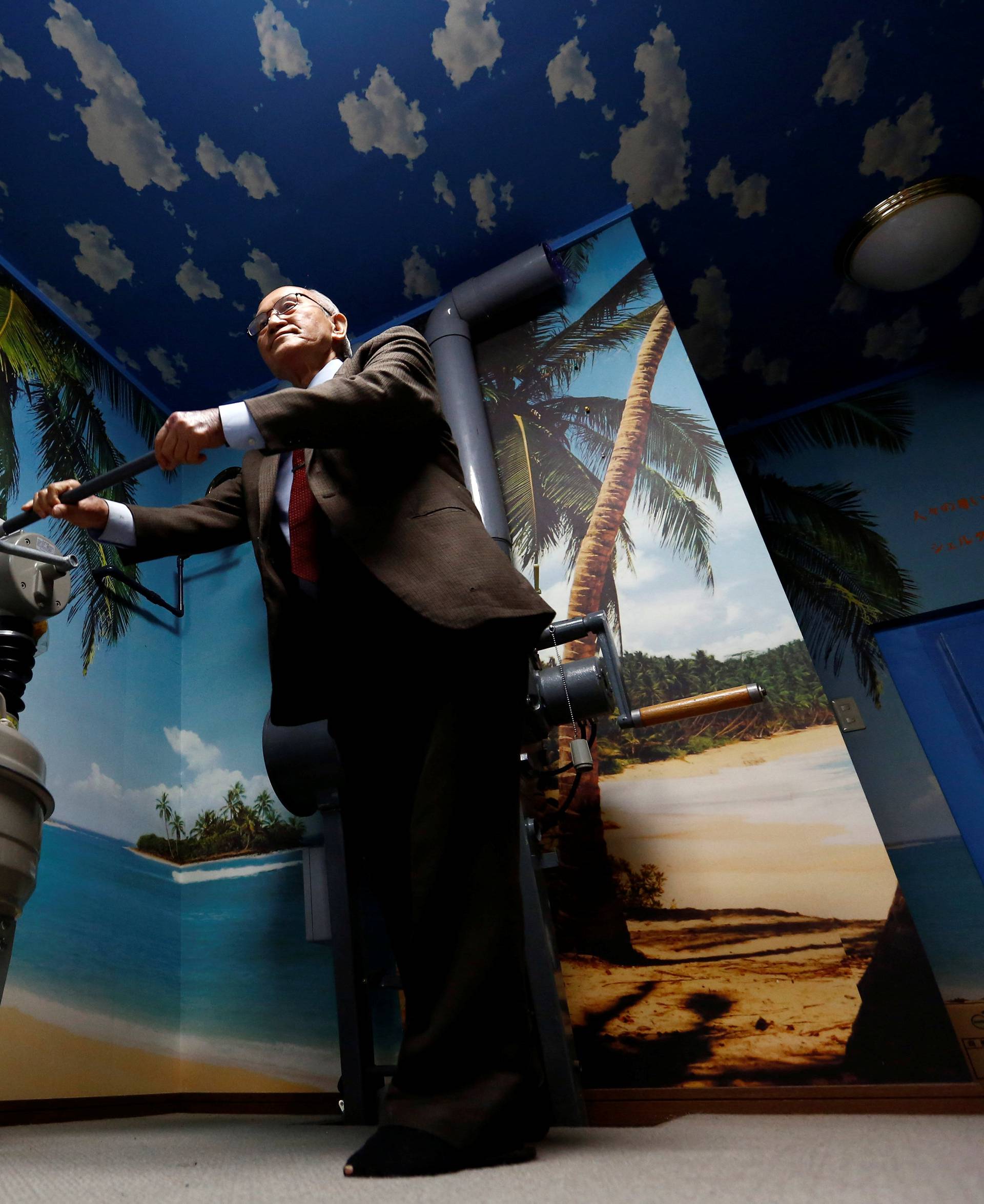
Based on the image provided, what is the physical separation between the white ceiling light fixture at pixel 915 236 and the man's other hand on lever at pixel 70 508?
3.06 meters

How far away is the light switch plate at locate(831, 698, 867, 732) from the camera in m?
3.02

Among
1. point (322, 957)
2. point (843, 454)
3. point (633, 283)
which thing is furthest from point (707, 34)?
point (322, 957)

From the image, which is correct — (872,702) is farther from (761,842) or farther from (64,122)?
(64,122)

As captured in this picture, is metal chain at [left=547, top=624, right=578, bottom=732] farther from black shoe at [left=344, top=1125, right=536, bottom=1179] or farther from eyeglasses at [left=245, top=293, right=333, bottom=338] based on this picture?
black shoe at [left=344, top=1125, right=536, bottom=1179]

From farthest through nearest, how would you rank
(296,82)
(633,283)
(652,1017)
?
(633,283)
(296,82)
(652,1017)

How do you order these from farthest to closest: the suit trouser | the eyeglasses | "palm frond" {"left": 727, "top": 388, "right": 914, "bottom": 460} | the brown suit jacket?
"palm frond" {"left": 727, "top": 388, "right": 914, "bottom": 460} < the eyeglasses < the brown suit jacket < the suit trouser

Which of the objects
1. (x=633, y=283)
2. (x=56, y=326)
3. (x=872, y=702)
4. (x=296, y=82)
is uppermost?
(x=296, y=82)

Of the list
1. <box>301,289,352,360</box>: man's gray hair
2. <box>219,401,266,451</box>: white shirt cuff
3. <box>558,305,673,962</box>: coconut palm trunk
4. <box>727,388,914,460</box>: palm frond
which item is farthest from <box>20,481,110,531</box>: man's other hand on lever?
<box>727,388,914,460</box>: palm frond

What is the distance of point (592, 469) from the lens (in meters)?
2.67

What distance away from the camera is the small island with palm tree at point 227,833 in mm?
2691

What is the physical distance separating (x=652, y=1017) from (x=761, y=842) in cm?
51

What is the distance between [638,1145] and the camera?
114cm

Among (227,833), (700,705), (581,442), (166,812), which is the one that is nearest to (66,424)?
(166,812)

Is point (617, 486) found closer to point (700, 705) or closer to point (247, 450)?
point (700, 705)
